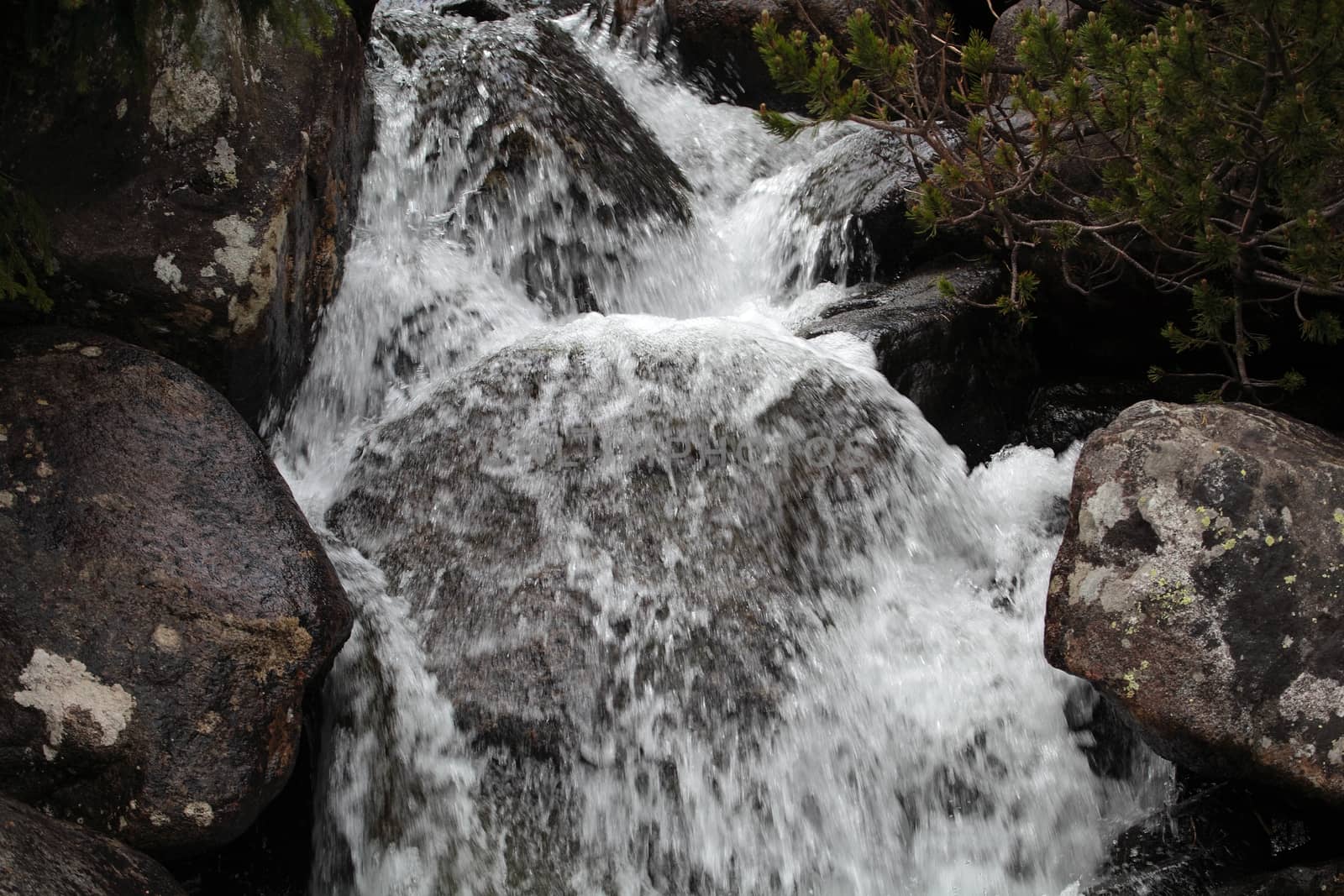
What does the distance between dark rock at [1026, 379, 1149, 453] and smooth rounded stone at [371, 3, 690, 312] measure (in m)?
2.61

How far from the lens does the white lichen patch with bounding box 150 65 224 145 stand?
161 inches

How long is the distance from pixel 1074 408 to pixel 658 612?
9.52 feet

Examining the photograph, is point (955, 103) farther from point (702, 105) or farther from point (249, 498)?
point (249, 498)

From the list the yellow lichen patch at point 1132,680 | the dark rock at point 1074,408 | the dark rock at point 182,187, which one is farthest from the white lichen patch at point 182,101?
the dark rock at point 1074,408

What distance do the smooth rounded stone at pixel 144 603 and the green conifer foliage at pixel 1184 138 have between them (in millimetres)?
2570

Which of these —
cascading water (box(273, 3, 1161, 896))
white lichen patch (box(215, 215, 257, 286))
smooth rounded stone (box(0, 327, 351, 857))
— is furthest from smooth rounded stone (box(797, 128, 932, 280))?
smooth rounded stone (box(0, 327, 351, 857))

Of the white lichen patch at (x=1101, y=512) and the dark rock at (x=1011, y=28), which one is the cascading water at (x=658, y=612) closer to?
the white lichen patch at (x=1101, y=512)

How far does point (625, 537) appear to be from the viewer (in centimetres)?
423

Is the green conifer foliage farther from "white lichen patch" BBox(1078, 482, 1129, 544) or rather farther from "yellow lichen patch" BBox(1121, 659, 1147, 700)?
"yellow lichen patch" BBox(1121, 659, 1147, 700)

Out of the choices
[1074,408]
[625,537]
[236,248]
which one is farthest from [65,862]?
[1074,408]

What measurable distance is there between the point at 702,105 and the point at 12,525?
6958 mm

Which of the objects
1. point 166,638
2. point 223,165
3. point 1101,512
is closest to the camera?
point 166,638

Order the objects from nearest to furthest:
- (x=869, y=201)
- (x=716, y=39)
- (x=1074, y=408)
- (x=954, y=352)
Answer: (x=954, y=352) < (x=1074, y=408) < (x=869, y=201) < (x=716, y=39)

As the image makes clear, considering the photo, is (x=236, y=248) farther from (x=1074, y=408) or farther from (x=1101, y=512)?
(x=1074, y=408)
